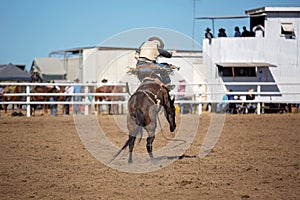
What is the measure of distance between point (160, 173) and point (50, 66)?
38182mm

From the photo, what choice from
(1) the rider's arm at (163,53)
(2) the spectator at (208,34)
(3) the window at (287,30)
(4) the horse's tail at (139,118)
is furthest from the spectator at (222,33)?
(4) the horse's tail at (139,118)

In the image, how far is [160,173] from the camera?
312 inches

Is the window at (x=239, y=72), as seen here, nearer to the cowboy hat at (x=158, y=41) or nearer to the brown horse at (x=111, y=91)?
the brown horse at (x=111, y=91)

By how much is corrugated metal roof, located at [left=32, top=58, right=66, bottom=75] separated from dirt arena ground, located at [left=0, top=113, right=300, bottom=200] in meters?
31.0

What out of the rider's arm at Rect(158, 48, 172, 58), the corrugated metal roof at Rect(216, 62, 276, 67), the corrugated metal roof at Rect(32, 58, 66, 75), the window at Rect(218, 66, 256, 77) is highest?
the corrugated metal roof at Rect(32, 58, 66, 75)

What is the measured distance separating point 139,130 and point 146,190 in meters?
2.45

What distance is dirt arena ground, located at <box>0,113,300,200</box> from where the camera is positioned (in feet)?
21.0

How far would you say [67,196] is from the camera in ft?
20.3

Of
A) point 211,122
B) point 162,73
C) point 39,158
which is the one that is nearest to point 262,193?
point 162,73

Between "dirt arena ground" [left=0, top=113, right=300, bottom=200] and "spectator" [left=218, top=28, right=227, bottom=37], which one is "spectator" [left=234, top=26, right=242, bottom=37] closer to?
"spectator" [left=218, top=28, right=227, bottom=37]

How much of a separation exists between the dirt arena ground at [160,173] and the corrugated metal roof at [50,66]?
3098 cm

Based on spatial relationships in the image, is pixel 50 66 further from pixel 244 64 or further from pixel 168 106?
pixel 168 106

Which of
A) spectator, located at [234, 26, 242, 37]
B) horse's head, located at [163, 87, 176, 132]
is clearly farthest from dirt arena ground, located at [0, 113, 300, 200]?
spectator, located at [234, 26, 242, 37]

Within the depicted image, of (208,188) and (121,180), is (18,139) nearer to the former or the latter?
(121,180)
